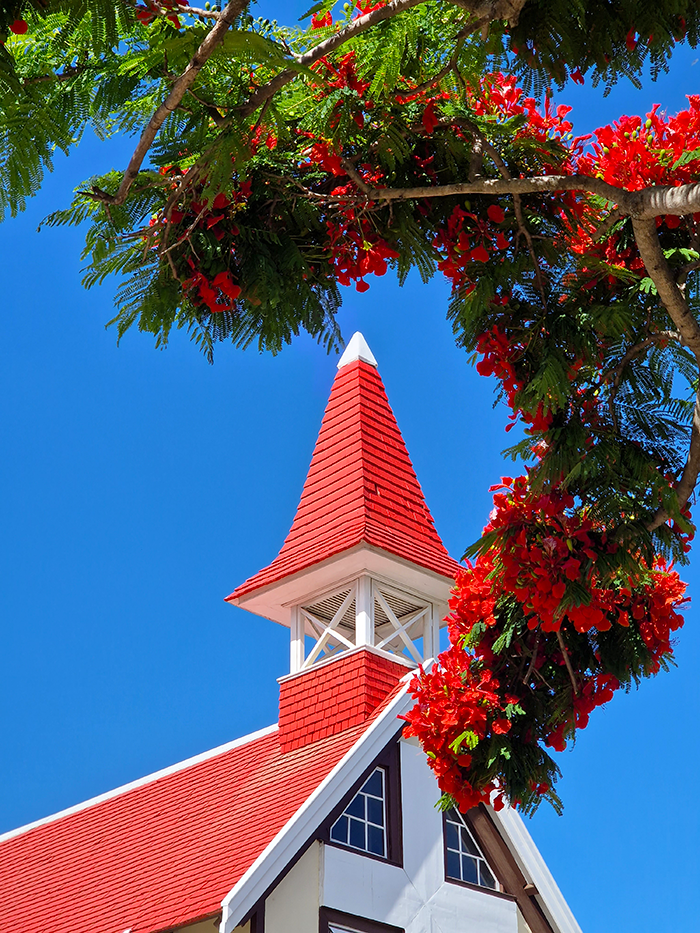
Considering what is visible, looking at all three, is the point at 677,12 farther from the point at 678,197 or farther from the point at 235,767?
the point at 235,767

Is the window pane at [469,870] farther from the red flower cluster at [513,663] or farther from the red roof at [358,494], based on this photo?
the red flower cluster at [513,663]

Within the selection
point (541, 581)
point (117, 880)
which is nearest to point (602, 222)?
point (541, 581)

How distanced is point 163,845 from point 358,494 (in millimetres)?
5123

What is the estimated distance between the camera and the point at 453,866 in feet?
43.6

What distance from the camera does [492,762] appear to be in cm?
564

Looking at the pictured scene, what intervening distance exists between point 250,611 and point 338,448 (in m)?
2.81

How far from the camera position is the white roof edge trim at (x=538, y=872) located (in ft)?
44.9

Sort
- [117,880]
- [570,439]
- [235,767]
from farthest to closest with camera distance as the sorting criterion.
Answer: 1. [235,767]
2. [117,880]
3. [570,439]

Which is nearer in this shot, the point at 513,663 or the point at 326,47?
the point at 326,47

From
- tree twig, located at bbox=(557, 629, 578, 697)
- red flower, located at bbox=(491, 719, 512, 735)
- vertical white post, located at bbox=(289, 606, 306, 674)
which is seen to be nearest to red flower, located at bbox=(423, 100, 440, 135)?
tree twig, located at bbox=(557, 629, 578, 697)

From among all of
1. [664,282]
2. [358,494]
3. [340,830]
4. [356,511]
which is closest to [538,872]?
[340,830]

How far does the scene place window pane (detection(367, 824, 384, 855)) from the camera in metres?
12.6

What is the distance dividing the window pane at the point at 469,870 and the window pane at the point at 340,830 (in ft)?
5.82

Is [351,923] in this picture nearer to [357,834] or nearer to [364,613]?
[357,834]
